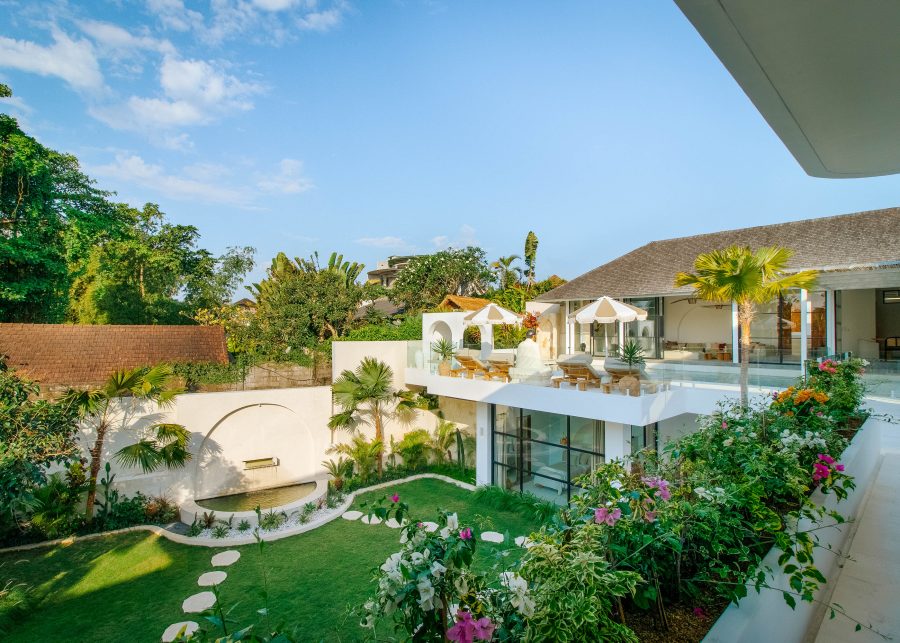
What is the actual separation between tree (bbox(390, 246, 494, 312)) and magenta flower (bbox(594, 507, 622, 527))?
96.0 ft

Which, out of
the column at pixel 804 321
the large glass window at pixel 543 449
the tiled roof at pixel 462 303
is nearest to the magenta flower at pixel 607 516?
the large glass window at pixel 543 449

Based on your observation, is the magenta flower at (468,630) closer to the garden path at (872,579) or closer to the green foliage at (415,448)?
the garden path at (872,579)

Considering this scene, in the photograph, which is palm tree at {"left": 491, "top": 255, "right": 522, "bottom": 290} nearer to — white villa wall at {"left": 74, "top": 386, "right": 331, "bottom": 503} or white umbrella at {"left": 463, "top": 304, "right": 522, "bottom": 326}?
white umbrella at {"left": 463, "top": 304, "right": 522, "bottom": 326}

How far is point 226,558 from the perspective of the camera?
9.67 metres

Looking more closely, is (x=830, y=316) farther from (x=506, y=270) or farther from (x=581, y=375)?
(x=506, y=270)

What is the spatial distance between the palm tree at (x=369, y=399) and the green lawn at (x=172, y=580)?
13.9 feet

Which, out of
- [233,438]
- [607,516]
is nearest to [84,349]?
[233,438]

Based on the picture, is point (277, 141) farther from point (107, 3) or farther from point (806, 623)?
point (806, 623)

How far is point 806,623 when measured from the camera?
9.27 feet

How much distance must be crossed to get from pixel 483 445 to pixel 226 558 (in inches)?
295

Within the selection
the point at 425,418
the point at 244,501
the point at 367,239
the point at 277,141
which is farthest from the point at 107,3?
the point at 367,239

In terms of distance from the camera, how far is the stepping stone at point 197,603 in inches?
309

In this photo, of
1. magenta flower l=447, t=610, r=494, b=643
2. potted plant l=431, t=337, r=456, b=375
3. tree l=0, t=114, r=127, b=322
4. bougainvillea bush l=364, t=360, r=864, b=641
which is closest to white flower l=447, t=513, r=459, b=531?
bougainvillea bush l=364, t=360, r=864, b=641

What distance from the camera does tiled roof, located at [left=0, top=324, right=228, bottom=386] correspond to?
13484 mm
